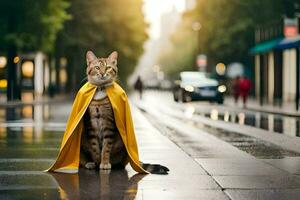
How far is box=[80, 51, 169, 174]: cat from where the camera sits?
30.2ft

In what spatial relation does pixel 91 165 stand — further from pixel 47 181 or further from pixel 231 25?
pixel 231 25

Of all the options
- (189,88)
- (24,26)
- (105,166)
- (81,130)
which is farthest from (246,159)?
(189,88)

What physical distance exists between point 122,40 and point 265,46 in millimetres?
A: 12503

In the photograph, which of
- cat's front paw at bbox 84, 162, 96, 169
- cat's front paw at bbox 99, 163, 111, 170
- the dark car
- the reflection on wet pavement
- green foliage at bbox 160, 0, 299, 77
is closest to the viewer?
the reflection on wet pavement

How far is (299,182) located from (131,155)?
2215 mm

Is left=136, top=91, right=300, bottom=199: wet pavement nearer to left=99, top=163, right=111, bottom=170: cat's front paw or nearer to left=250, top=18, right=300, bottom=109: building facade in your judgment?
left=99, top=163, right=111, bottom=170: cat's front paw

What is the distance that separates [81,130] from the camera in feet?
30.3

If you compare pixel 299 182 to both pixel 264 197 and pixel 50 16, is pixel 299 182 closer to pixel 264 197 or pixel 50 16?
pixel 264 197

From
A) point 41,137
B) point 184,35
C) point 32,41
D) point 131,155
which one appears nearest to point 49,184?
point 131,155

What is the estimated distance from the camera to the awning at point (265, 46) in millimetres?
49156

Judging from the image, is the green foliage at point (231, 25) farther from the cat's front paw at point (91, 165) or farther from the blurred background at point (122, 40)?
the cat's front paw at point (91, 165)

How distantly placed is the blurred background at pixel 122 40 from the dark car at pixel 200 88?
1.54 feet

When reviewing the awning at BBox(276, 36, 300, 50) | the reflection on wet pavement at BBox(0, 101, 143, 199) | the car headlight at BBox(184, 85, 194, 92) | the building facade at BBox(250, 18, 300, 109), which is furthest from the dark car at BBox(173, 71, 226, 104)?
the reflection on wet pavement at BBox(0, 101, 143, 199)

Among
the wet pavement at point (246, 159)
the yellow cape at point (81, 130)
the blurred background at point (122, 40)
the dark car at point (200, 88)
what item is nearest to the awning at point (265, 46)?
the blurred background at point (122, 40)
